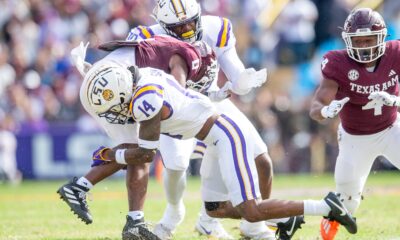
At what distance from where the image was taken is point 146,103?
579 centimetres

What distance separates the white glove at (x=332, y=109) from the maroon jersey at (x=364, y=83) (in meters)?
0.43

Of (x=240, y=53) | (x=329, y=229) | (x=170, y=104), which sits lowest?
(x=240, y=53)

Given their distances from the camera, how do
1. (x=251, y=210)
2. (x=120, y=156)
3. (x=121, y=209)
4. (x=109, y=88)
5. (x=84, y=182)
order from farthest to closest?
(x=121, y=209), (x=84, y=182), (x=120, y=156), (x=251, y=210), (x=109, y=88)

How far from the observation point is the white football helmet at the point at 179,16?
7055 mm

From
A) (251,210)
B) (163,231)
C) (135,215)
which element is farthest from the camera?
(163,231)

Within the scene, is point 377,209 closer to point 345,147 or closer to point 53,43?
point 345,147

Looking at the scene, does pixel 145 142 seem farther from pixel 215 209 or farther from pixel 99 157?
pixel 215 209

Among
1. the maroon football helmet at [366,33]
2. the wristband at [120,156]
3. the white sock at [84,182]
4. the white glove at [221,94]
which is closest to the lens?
the wristband at [120,156]

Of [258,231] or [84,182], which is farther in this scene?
[258,231]

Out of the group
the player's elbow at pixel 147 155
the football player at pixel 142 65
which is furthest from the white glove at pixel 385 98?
the player's elbow at pixel 147 155

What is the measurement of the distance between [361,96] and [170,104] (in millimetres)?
1682

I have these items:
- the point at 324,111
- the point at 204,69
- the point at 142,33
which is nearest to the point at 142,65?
the point at 204,69

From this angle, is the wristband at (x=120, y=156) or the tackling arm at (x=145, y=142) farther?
the wristband at (x=120, y=156)

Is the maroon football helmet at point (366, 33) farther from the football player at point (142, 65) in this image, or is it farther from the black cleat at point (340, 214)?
the black cleat at point (340, 214)
